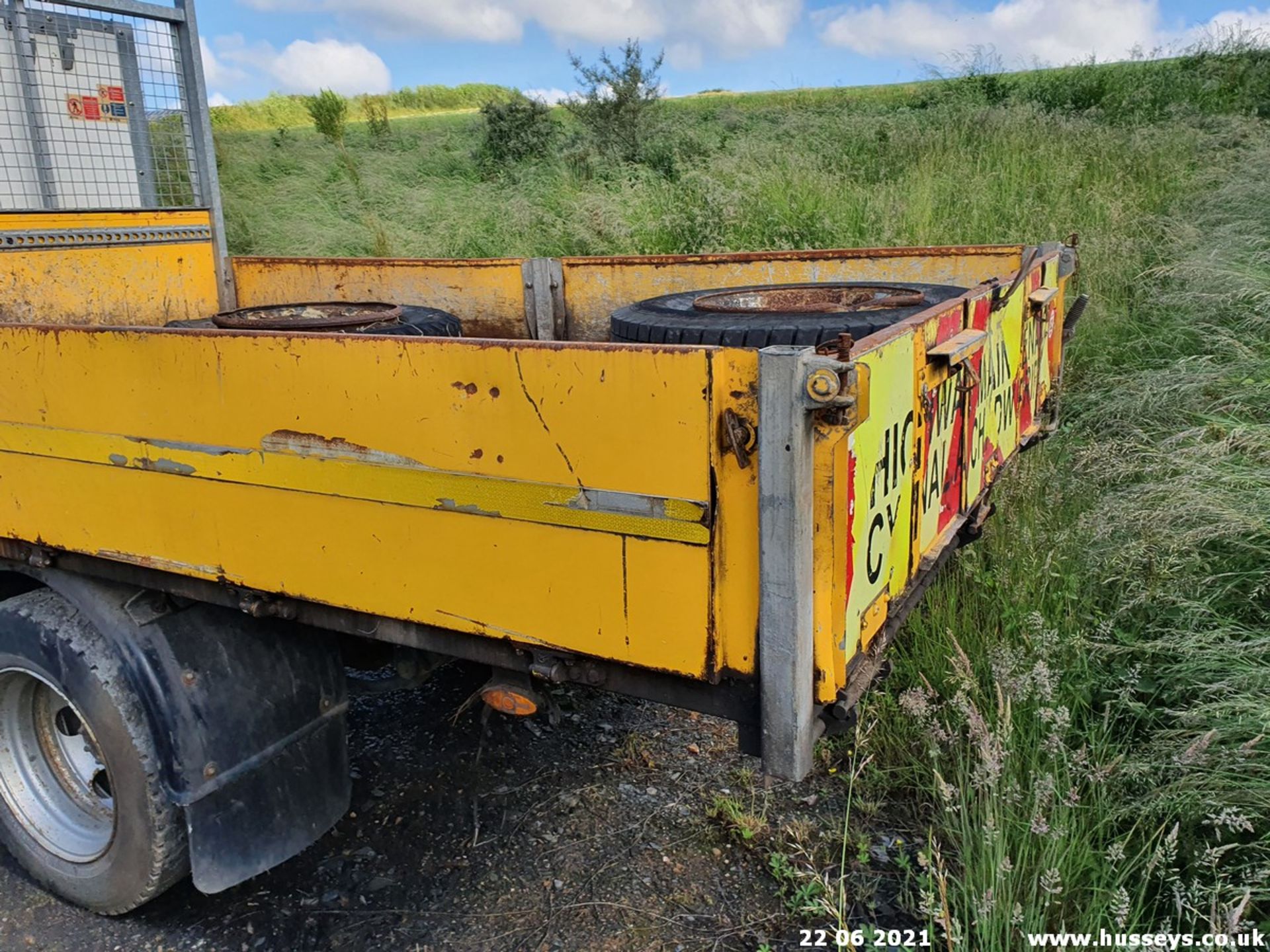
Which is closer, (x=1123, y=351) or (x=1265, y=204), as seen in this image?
(x=1123, y=351)

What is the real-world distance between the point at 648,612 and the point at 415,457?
1.84ft

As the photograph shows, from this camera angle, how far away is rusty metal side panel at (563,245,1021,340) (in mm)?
3482

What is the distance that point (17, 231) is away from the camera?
3.40 m

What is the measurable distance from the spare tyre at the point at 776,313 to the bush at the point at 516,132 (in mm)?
13333

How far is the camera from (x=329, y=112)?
56.0 ft

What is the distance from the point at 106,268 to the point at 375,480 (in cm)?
264

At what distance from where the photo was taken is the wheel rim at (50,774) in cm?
260

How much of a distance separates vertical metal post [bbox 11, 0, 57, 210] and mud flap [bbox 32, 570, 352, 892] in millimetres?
2664

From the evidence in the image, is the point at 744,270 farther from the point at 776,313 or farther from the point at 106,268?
the point at 106,268

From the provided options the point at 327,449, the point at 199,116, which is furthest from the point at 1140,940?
the point at 199,116

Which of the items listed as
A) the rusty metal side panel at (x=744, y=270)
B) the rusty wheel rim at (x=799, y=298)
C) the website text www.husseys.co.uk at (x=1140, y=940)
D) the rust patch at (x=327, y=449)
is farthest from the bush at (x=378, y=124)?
the website text www.husseys.co.uk at (x=1140, y=940)

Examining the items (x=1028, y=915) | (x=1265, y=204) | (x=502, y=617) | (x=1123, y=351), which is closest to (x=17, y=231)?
(x=502, y=617)

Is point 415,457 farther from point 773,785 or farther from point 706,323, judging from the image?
point 773,785

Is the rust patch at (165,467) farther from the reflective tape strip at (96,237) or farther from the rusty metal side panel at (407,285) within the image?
the rusty metal side panel at (407,285)
